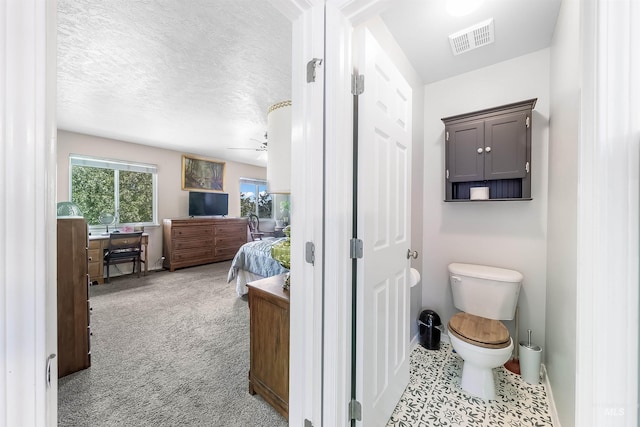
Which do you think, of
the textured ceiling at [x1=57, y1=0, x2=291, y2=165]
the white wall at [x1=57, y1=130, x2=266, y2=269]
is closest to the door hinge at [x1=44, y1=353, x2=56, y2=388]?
the textured ceiling at [x1=57, y1=0, x2=291, y2=165]

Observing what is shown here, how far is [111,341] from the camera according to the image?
2.21m

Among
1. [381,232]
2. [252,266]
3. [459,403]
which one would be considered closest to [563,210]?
[381,232]

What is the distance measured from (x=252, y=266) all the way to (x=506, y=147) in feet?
9.74

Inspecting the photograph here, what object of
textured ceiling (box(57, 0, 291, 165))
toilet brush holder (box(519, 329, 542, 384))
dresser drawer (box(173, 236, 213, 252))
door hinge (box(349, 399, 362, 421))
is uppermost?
textured ceiling (box(57, 0, 291, 165))

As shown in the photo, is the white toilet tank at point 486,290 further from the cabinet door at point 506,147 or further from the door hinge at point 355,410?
the door hinge at point 355,410

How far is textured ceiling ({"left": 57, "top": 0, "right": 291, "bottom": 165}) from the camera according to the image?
4.81 ft

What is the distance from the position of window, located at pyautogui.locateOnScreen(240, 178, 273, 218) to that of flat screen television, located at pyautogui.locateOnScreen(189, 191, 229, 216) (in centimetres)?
68

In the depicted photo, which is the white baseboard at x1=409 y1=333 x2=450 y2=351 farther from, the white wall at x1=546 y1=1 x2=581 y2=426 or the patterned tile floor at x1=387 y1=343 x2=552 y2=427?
the white wall at x1=546 y1=1 x2=581 y2=426

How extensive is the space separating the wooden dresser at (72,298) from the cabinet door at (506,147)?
10.2 feet

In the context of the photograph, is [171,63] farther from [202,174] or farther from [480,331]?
[202,174]

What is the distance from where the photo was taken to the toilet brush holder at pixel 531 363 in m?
1.68

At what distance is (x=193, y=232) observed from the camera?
Answer: 4816 millimetres

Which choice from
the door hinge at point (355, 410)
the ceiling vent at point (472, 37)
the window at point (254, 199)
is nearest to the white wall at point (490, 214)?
the ceiling vent at point (472, 37)

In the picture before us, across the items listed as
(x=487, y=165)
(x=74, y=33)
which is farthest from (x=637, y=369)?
(x=74, y=33)
